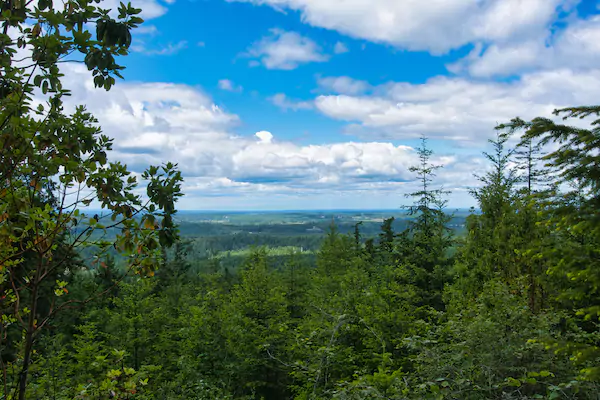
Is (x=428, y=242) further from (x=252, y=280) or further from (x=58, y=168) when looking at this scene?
(x=58, y=168)

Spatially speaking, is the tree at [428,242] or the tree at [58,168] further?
the tree at [428,242]

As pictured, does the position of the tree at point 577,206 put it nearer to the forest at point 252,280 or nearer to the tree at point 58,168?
the forest at point 252,280

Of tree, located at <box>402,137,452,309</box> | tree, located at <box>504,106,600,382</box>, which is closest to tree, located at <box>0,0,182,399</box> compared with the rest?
tree, located at <box>504,106,600,382</box>

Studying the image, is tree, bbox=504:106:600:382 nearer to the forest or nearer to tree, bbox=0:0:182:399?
the forest

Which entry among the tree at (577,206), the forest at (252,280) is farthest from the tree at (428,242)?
the tree at (577,206)

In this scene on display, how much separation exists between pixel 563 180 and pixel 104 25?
15.0 feet

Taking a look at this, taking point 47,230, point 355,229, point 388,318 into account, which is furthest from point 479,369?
point 355,229

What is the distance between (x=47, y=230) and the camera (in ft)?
9.99

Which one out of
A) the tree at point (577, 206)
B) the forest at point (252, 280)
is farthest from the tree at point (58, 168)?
the tree at point (577, 206)

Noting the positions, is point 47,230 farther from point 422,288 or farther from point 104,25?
point 422,288

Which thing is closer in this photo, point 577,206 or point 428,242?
point 577,206

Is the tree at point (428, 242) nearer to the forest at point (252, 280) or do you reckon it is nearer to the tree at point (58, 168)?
the forest at point (252, 280)

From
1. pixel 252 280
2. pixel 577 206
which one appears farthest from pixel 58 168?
pixel 252 280

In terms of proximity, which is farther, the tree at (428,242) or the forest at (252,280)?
the tree at (428,242)
